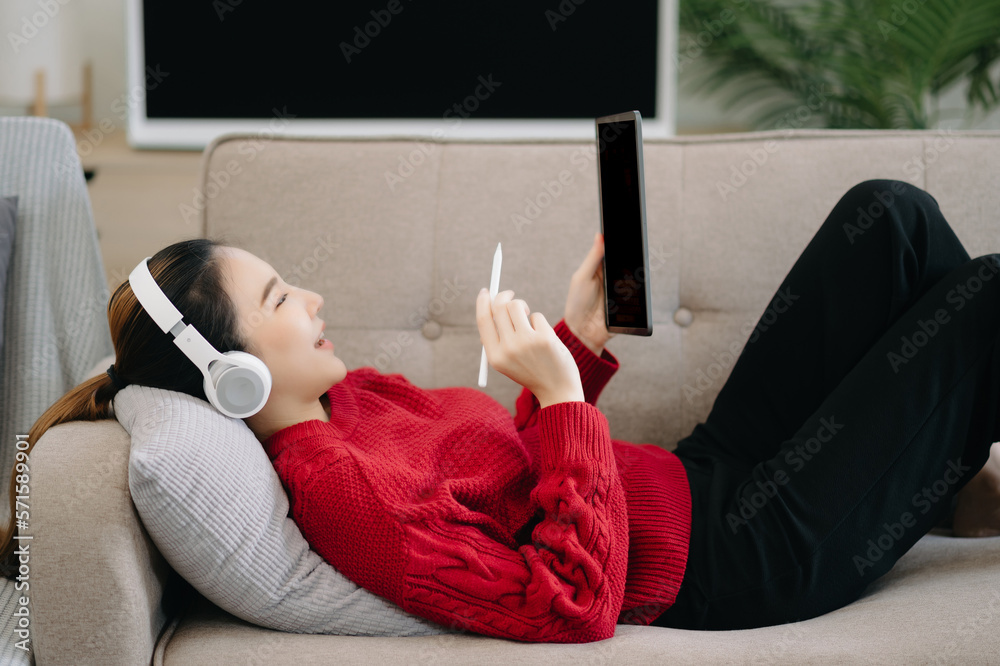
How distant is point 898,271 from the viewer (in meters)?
1.07

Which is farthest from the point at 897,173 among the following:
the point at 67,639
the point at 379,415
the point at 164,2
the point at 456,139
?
the point at 164,2

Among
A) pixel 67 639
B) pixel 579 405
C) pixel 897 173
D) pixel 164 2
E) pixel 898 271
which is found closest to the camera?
pixel 67 639

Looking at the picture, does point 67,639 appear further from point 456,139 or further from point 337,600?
point 456,139

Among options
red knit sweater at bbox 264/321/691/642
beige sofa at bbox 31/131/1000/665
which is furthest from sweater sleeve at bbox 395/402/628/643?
beige sofa at bbox 31/131/1000/665

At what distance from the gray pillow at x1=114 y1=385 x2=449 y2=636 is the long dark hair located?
3 cm

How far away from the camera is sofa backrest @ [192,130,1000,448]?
4.49 ft

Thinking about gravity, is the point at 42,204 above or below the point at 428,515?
above

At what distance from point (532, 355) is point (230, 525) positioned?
37 centimetres

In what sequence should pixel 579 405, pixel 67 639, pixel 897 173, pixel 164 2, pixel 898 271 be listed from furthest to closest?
pixel 164 2, pixel 897 173, pixel 898 271, pixel 579 405, pixel 67 639

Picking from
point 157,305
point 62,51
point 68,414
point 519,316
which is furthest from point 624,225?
point 62,51

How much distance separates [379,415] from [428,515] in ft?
0.78

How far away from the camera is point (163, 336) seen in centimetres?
93

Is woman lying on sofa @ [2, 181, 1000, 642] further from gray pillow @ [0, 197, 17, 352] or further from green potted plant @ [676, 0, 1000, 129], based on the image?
green potted plant @ [676, 0, 1000, 129]

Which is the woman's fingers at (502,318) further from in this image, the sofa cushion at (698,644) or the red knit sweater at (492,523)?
the sofa cushion at (698,644)
